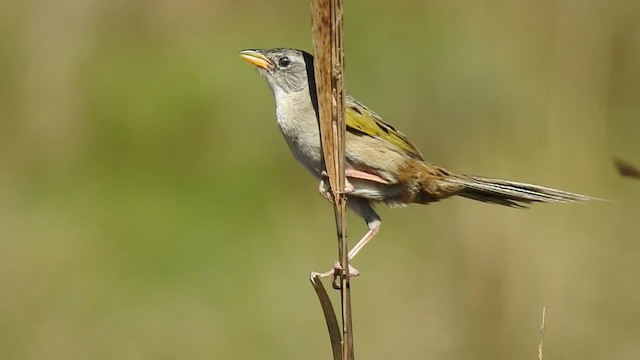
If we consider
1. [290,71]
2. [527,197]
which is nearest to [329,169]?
[527,197]

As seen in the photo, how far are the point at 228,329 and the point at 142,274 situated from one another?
0.97 metres

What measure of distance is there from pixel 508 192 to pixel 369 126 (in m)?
0.60

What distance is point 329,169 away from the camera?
10.9 feet

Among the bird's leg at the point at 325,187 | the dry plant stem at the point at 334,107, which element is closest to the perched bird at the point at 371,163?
the bird's leg at the point at 325,187

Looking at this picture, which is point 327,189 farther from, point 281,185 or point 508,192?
point 281,185

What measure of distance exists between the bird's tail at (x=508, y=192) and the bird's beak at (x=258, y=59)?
93 cm

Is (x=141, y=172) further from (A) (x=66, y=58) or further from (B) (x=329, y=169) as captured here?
(B) (x=329, y=169)

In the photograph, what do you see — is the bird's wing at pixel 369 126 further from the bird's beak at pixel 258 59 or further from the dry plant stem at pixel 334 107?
the dry plant stem at pixel 334 107

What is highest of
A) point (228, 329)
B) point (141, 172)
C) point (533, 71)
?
point (533, 71)

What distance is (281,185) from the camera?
27.8ft

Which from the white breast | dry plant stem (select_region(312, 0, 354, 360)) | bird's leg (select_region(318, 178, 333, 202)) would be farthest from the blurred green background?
dry plant stem (select_region(312, 0, 354, 360))

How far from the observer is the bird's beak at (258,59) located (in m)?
4.80

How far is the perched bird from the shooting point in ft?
14.0

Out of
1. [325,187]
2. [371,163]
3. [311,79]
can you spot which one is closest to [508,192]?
[371,163]
